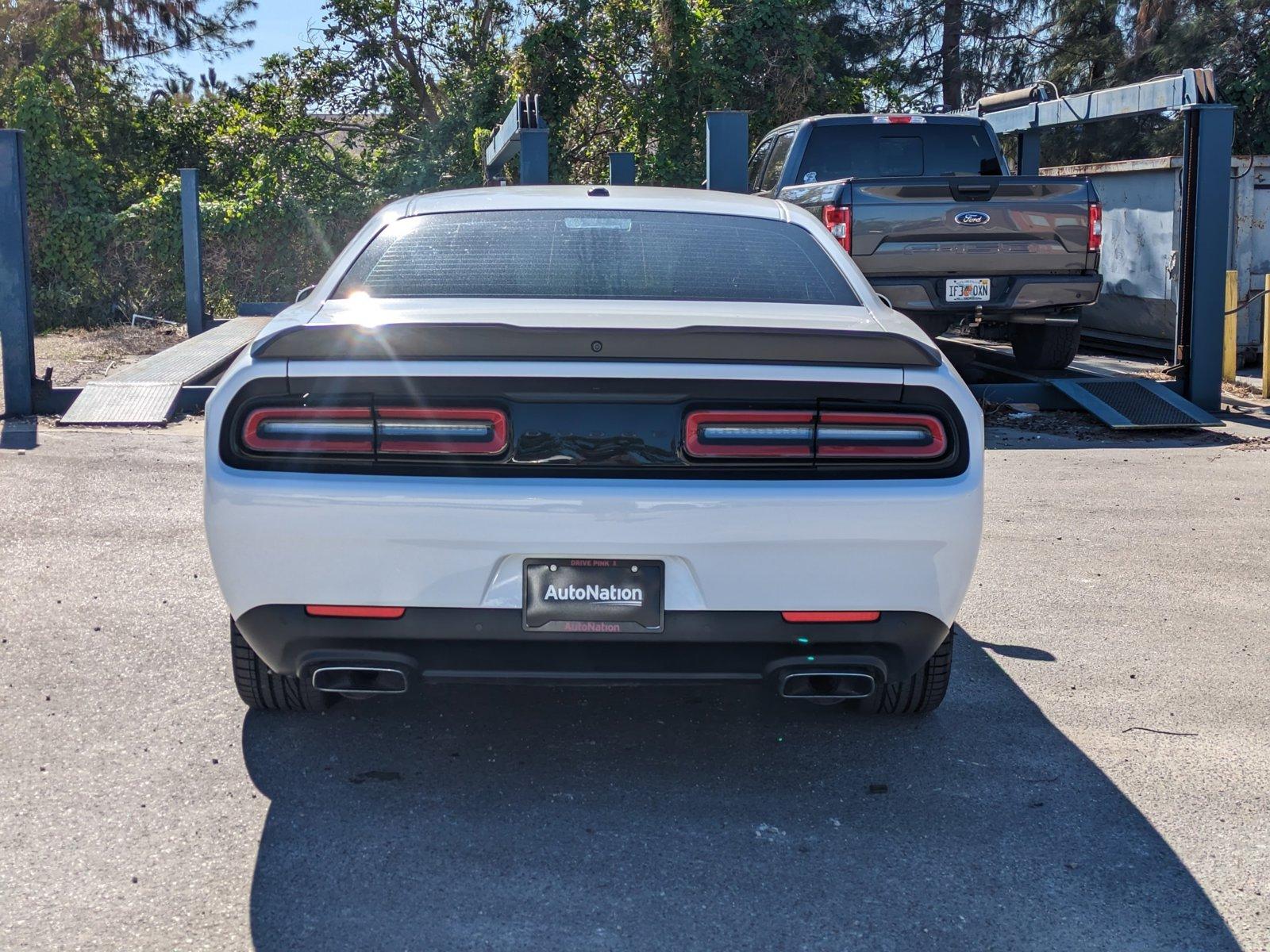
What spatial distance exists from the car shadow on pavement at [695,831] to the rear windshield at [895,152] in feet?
26.8

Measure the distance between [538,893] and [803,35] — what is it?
1918 centimetres

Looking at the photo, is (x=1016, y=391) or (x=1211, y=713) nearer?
(x=1211, y=713)

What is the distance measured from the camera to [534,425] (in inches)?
131

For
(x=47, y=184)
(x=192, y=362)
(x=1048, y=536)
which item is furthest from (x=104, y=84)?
(x=1048, y=536)

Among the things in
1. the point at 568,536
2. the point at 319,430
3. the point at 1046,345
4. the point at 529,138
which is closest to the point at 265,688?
the point at 319,430

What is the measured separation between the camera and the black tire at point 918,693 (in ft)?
13.2

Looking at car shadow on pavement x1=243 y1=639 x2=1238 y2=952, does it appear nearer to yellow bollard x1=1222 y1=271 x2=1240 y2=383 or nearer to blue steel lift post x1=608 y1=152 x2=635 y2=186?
yellow bollard x1=1222 y1=271 x2=1240 y2=383

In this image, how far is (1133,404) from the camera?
10.6 metres

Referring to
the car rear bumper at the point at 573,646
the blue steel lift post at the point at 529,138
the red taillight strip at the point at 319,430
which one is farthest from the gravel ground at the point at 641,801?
the blue steel lift post at the point at 529,138

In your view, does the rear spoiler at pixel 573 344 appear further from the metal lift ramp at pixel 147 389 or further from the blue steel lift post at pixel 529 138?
the blue steel lift post at pixel 529 138

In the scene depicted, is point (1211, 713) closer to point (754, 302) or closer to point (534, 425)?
point (754, 302)

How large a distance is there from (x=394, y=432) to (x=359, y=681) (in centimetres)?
65

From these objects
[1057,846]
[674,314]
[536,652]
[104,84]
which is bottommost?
[1057,846]

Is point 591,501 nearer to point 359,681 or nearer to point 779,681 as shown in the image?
point 779,681
